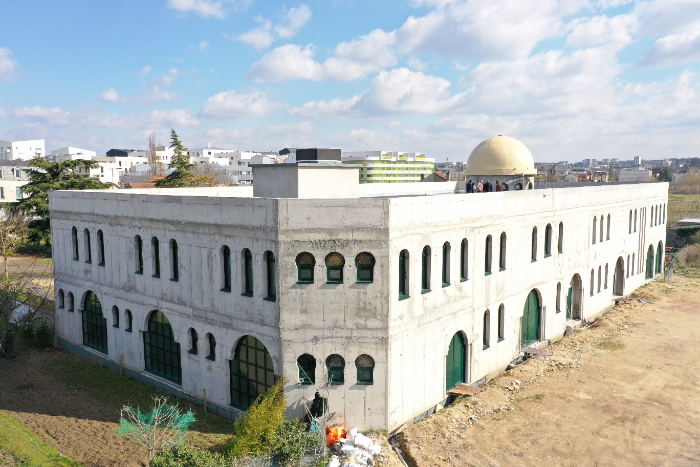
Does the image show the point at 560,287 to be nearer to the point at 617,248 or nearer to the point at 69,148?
the point at 617,248

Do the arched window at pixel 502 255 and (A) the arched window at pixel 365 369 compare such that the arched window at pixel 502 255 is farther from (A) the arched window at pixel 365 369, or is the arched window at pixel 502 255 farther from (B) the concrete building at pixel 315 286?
(A) the arched window at pixel 365 369

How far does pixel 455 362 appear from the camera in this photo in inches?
947

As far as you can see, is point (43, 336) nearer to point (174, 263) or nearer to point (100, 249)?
point (100, 249)

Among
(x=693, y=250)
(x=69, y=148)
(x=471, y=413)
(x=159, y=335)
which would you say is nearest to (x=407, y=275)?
(x=471, y=413)

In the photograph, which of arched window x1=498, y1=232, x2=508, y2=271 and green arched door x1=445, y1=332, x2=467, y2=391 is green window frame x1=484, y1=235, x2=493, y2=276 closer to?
arched window x1=498, y1=232, x2=508, y2=271

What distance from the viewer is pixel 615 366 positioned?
28.1 metres

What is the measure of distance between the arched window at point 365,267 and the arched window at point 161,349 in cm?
1053

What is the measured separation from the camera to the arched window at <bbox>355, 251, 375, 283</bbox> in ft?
64.5

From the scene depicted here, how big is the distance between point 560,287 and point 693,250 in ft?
122

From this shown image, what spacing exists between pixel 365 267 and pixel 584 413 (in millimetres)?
12121

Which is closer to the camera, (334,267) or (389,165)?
(334,267)

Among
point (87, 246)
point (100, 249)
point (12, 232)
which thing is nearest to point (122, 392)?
point (100, 249)

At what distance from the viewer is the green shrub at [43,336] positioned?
1239 inches

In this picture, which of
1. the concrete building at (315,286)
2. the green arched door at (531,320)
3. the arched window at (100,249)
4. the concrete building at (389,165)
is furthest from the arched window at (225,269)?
the concrete building at (389,165)
